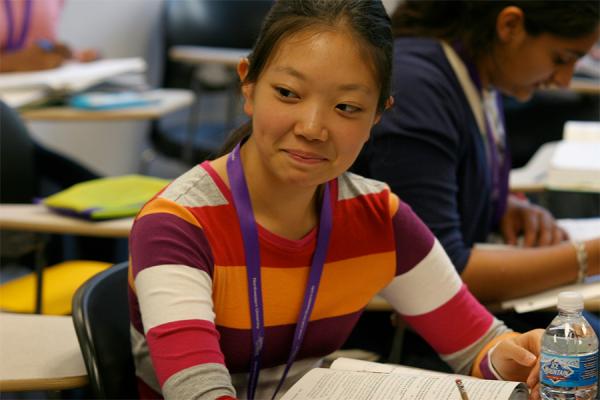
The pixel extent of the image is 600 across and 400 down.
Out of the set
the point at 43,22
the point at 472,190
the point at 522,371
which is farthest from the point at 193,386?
the point at 43,22

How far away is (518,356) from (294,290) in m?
0.34

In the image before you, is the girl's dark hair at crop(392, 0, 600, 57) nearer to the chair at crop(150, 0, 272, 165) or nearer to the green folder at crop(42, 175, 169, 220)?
the green folder at crop(42, 175, 169, 220)

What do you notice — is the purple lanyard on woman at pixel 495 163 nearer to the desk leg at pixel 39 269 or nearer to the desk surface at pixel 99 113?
the desk leg at pixel 39 269

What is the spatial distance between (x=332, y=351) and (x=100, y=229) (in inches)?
32.5

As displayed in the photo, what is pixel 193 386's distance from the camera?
119cm

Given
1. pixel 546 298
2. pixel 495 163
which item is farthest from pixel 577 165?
pixel 546 298

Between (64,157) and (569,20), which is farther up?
(569,20)

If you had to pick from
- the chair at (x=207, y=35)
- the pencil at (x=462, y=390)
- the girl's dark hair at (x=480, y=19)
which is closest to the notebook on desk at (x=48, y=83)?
the chair at (x=207, y=35)

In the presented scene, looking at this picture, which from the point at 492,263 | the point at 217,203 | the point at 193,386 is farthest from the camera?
the point at 492,263

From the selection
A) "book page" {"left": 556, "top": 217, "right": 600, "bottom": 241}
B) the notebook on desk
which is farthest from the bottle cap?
the notebook on desk

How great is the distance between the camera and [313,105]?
125cm

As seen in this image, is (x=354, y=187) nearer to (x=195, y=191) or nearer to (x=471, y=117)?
(x=195, y=191)

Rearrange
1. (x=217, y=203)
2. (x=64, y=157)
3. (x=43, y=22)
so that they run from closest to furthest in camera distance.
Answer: (x=217, y=203), (x=64, y=157), (x=43, y=22)

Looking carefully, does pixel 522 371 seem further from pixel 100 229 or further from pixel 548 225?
pixel 100 229
